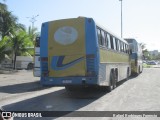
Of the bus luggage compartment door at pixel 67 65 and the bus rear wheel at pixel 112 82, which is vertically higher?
the bus luggage compartment door at pixel 67 65

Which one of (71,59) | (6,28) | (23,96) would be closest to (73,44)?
(71,59)

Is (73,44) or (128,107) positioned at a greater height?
(73,44)

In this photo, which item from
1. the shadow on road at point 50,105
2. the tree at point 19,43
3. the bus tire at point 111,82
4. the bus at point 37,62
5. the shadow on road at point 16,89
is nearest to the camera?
the shadow on road at point 50,105

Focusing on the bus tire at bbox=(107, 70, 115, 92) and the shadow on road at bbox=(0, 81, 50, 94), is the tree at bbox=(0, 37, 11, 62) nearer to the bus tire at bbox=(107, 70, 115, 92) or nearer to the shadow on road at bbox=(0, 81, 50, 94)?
the shadow on road at bbox=(0, 81, 50, 94)

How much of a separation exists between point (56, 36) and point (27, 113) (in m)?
4.88

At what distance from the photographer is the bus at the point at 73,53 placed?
13.5 meters

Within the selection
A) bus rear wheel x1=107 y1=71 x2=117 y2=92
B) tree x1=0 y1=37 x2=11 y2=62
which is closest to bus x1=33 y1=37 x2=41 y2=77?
bus rear wheel x1=107 y1=71 x2=117 y2=92

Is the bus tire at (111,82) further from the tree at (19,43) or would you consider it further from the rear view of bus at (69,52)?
the tree at (19,43)

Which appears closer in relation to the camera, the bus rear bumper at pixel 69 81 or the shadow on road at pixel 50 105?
the shadow on road at pixel 50 105

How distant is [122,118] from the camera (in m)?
9.36

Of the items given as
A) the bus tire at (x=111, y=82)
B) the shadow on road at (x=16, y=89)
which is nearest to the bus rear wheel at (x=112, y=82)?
the bus tire at (x=111, y=82)

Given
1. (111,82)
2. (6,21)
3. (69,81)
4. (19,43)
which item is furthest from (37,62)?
(6,21)

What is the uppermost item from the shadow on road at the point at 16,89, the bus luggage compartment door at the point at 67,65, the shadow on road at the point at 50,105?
the bus luggage compartment door at the point at 67,65

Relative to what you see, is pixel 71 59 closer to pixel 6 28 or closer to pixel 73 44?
pixel 73 44
